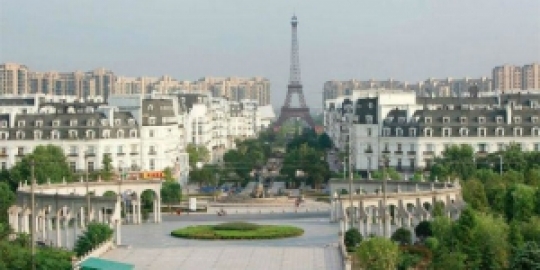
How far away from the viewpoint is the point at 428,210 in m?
53.7

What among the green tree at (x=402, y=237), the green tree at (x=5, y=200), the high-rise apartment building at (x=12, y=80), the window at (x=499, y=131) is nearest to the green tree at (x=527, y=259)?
the green tree at (x=402, y=237)

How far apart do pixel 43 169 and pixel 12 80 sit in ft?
281

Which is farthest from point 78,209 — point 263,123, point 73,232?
point 263,123

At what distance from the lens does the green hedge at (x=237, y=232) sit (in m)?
48.9

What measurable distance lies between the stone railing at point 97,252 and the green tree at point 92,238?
0.30 meters

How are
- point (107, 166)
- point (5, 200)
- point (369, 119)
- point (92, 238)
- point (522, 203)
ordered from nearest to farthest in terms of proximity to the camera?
point (92, 238), point (522, 203), point (5, 200), point (107, 166), point (369, 119)

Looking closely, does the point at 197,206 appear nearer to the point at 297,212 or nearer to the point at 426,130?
the point at 297,212

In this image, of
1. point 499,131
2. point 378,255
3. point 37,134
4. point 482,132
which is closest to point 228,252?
point 378,255

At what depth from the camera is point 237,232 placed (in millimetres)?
49969

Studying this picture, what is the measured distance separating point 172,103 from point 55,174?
26514 mm

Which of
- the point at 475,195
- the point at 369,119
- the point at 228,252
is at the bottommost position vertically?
the point at 228,252

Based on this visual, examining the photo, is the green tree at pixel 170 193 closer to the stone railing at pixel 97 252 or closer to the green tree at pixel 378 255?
the stone railing at pixel 97 252

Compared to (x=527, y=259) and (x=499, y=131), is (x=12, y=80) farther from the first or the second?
(x=527, y=259)

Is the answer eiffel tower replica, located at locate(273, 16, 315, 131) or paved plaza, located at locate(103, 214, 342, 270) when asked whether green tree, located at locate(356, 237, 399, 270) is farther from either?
eiffel tower replica, located at locate(273, 16, 315, 131)
